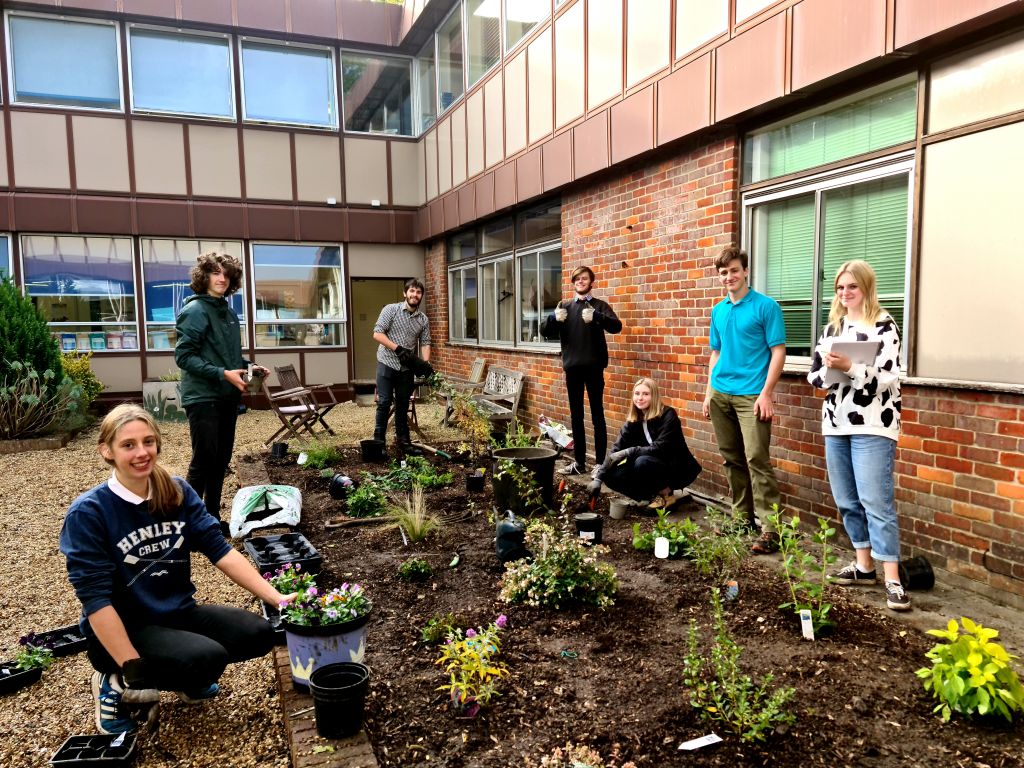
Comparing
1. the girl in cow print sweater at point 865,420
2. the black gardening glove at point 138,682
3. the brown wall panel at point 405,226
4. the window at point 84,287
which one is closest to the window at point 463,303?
the brown wall panel at point 405,226

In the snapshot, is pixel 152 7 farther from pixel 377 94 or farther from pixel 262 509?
pixel 262 509

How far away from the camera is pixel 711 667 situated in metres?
2.91

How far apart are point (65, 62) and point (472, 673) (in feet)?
43.3

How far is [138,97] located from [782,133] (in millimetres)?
11292

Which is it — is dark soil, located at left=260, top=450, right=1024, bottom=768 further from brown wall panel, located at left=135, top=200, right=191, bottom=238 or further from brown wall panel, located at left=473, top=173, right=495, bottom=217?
brown wall panel, located at left=135, top=200, right=191, bottom=238

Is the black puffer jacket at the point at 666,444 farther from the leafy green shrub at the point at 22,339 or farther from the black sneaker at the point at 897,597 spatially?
the leafy green shrub at the point at 22,339

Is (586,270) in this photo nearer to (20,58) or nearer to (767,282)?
(767,282)

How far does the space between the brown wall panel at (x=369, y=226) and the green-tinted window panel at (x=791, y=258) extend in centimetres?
934

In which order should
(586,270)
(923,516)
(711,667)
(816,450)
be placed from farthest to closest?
(586,270)
(816,450)
(923,516)
(711,667)

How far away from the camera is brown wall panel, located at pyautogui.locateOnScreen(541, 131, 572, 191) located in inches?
302

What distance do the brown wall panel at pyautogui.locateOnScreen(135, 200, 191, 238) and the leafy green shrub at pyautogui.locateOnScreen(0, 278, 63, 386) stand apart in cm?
268

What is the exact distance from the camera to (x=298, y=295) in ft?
43.5

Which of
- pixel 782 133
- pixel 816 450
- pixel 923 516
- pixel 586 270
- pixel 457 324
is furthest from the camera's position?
pixel 457 324

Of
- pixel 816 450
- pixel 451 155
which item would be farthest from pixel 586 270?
pixel 451 155
